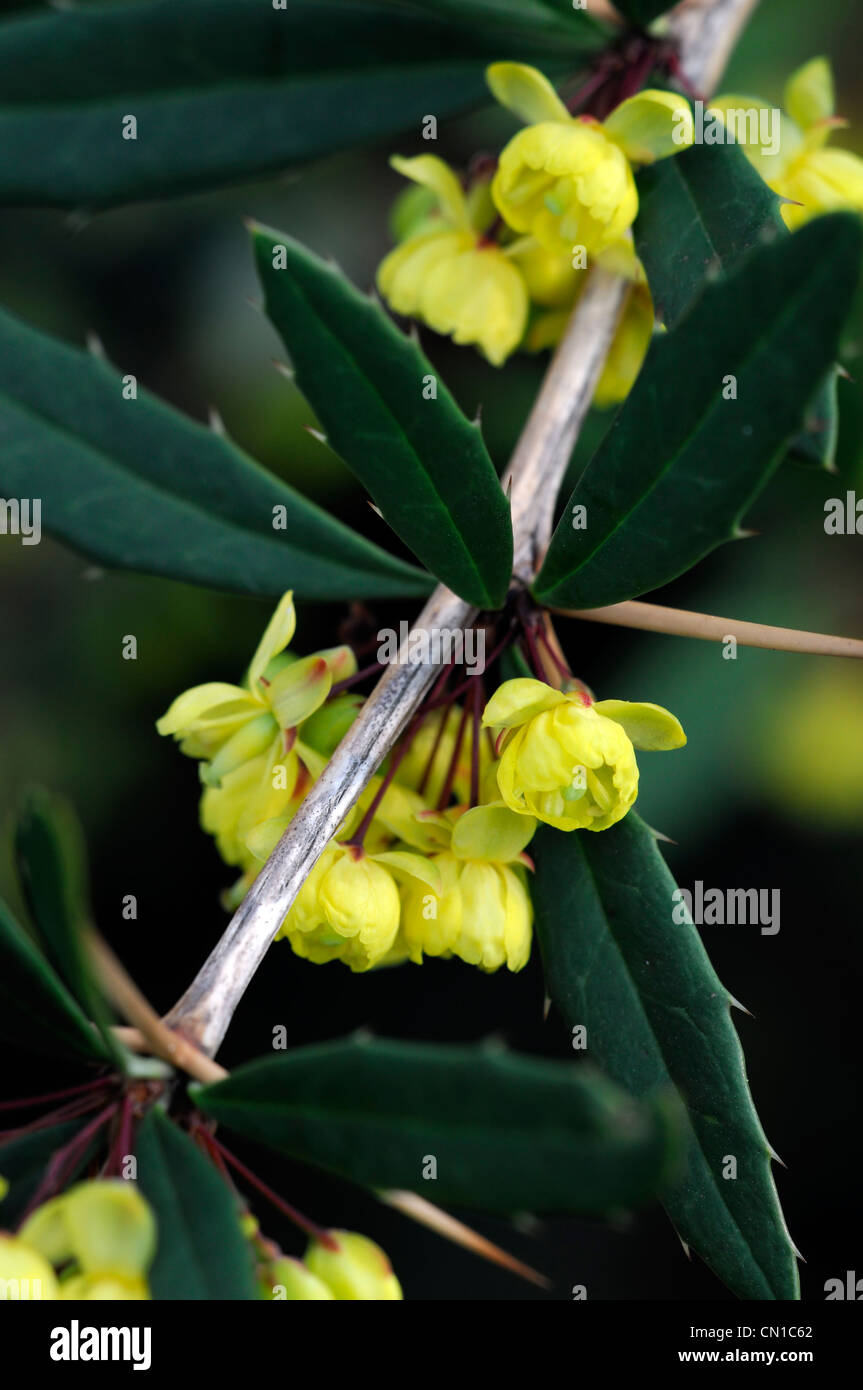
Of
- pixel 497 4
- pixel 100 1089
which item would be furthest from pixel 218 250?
pixel 100 1089

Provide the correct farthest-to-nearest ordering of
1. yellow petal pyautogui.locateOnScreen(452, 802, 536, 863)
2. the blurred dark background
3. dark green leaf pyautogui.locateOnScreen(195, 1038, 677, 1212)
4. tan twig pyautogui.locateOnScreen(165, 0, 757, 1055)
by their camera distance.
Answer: the blurred dark background → yellow petal pyautogui.locateOnScreen(452, 802, 536, 863) → tan twig pyautogui.locateOnScreen(165, 0, 757, 1055) → dark green leaf pyautogui.locateOnScreen(195, 1038, 677, 1212)

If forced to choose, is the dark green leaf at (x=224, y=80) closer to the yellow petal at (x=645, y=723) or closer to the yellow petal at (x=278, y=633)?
the yellow petal at (x=278, y=633)

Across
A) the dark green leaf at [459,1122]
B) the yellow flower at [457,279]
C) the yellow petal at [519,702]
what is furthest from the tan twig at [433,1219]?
the yellow flower at [457,279]

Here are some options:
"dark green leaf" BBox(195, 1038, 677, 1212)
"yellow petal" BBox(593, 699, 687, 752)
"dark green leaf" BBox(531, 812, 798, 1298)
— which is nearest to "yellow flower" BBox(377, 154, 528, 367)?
"yellow petal" BBox(593, 699, 687, 752)

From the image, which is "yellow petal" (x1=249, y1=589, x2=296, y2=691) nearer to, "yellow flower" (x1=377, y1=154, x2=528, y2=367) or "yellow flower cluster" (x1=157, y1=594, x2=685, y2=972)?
"yellow flower cluster" (x1=157, y1=594, x2=685, y2=972)

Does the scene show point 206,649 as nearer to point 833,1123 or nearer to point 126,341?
point 126,341

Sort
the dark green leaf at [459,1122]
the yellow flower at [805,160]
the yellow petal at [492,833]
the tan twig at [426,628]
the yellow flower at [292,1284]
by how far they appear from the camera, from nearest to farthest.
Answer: the dark green leaf at [459,1122] < the yellow flower at [292,1284] < the tan twig at [426,628] < the yellow petal at [492,833] < the yellow flower at [805,160]
